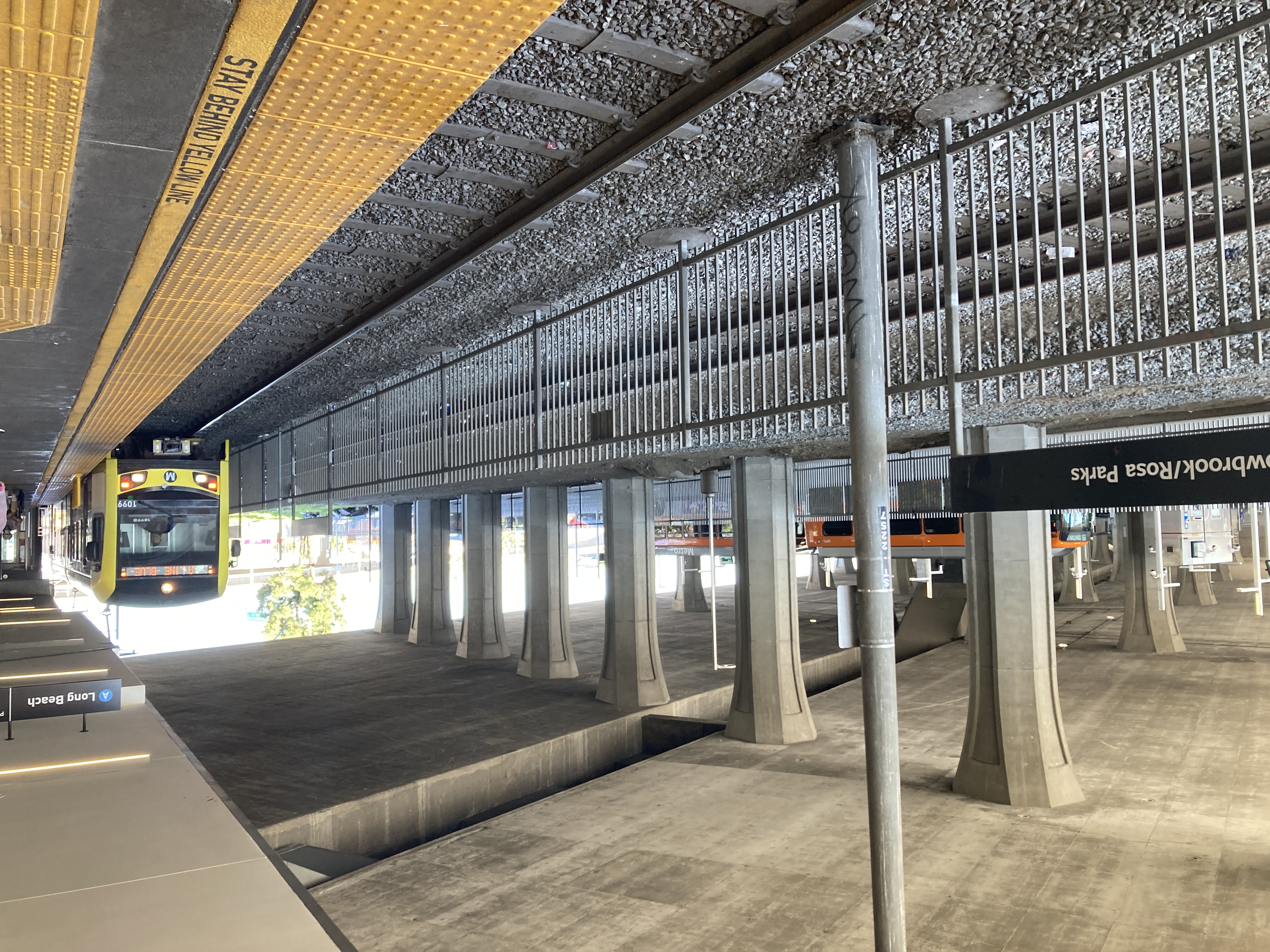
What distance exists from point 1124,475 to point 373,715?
12534 mm

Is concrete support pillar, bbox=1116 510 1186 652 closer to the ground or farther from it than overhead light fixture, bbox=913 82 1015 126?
closer to the ground

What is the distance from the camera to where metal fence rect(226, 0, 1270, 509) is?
16.4 ft

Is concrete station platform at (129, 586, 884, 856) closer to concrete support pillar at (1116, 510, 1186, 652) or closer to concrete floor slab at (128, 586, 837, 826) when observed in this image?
concrete floor slab at (128, 586, 837, 826)

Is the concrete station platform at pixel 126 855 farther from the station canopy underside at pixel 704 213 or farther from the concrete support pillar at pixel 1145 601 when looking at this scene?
the concrete support pillar at pixel 1145 601

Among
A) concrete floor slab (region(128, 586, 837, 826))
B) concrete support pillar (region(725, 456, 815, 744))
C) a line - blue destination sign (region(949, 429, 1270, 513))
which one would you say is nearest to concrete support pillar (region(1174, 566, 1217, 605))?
concrete floor slab (region(128, 586, 837, 826))

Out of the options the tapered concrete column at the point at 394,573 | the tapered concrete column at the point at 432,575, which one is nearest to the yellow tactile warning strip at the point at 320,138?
the tapered concrete column at the point at 432,575

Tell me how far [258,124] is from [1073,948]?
644 cm

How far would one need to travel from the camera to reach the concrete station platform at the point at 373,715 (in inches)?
388

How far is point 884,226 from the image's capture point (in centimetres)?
729

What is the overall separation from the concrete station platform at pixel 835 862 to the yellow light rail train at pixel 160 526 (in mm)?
9010

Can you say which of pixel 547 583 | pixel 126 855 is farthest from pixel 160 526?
pixel 126 855

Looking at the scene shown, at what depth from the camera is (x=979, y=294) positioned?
23.6ft

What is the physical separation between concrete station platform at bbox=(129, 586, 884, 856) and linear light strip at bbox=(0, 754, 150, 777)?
15.5ft

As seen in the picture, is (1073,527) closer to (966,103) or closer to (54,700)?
(966,103)
